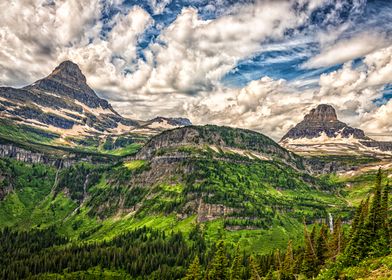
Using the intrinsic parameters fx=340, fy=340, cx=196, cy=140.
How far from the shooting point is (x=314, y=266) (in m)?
121

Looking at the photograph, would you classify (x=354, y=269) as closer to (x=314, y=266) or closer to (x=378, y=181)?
(x=378, y=181)

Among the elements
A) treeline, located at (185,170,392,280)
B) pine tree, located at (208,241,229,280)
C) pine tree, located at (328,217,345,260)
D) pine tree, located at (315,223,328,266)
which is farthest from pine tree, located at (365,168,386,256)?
pine tree, located at (208,241,229,280)

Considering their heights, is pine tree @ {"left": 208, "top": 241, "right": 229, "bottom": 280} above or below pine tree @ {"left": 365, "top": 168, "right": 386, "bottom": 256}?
below

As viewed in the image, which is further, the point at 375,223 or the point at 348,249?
the point at 375,223

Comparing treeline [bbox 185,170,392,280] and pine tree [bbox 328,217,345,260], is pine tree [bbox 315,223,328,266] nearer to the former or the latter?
treeline [bbox 185,170,392,280]

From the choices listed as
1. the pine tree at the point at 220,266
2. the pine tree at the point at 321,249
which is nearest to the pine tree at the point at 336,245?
the pine tree at the point at 321,249

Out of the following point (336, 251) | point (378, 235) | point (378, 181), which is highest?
point (378, 181)

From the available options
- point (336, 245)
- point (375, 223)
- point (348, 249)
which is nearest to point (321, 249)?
point (336, 245)

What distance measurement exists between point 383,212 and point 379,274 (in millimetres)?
32455

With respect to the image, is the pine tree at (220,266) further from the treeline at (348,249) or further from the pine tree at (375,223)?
the pine tree at (375,223)

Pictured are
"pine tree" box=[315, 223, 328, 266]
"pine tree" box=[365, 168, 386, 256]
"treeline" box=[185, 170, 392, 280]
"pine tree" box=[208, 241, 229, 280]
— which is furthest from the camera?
"pine tree" box=[315, 223, 328, 266]

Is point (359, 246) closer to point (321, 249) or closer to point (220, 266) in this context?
point (321, 249)

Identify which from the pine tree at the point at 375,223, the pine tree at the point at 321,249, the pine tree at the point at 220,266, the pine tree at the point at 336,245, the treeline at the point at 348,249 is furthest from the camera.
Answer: the pine tree at the point at 321,249

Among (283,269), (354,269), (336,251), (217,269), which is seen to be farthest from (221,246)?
(354,269)
